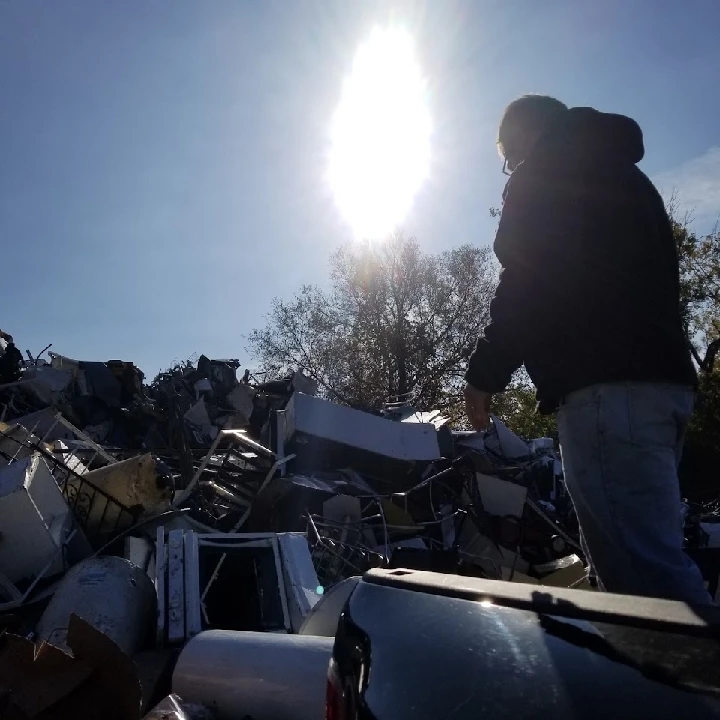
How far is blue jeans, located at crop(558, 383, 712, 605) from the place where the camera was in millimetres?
1474

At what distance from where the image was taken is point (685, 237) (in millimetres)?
18891

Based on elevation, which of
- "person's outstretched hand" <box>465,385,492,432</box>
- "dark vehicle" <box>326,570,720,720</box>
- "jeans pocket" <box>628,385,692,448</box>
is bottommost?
"dark vehicle" <box>326,570,720,720</box>

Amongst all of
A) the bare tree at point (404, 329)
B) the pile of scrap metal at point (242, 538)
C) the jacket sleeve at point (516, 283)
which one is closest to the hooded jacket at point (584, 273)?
the jacket sleeve at point (516, 283)

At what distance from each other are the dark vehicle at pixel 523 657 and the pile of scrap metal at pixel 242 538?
3.45 feet

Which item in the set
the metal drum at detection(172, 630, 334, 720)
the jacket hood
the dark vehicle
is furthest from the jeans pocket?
the metal drum at detection(172, 630, 334, 720)

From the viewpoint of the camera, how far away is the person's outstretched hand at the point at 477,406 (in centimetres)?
191

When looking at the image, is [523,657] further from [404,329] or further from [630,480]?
[404,329]

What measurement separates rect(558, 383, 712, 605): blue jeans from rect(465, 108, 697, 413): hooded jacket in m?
0.05

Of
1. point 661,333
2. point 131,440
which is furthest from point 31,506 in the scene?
point 131,440

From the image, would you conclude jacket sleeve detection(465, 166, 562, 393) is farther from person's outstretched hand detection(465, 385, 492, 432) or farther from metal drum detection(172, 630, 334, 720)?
metal drum detection(172, 630, 334, 720)

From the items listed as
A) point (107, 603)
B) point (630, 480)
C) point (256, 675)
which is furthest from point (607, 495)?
point (107, 603)

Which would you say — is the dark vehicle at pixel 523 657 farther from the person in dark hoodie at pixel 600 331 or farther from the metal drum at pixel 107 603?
the metal drum at pixel 107 603

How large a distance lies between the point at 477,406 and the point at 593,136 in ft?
2.55

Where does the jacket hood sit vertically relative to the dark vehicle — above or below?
above
